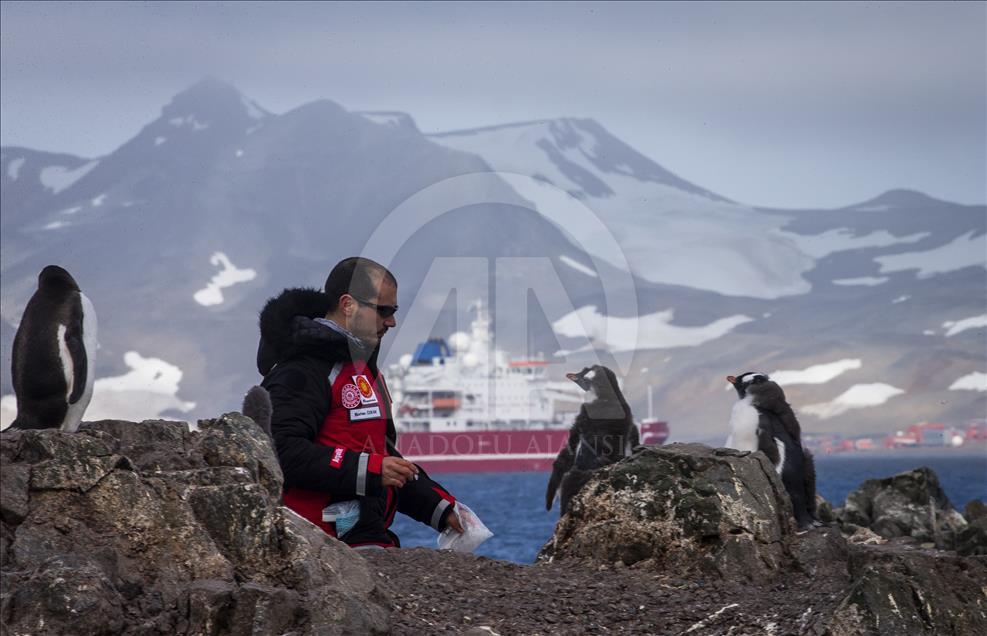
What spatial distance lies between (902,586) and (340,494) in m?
1.87

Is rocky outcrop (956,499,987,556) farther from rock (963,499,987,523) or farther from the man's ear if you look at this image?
the man's ear

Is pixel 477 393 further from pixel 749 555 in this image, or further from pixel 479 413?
pixel 749 555

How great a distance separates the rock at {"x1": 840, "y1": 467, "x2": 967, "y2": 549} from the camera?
Answer: 12.3 meters

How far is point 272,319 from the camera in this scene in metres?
4.45

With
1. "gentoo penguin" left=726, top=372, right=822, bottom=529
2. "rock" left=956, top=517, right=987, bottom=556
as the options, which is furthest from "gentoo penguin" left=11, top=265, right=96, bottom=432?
"rock" left=956, top=517, right=987, bottom=556

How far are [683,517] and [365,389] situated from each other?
140 centimetres

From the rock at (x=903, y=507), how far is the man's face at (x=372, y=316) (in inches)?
333

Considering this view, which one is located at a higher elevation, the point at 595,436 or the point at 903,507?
the point at 595,436

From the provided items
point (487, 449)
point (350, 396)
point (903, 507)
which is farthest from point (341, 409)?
point (487, 449)

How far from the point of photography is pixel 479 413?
244 feet

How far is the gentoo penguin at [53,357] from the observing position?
5.69 metres

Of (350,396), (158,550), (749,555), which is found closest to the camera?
(158,550)

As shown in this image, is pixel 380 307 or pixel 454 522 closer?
pixel 380 307

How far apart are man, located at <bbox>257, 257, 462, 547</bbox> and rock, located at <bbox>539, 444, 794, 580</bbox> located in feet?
2.53
